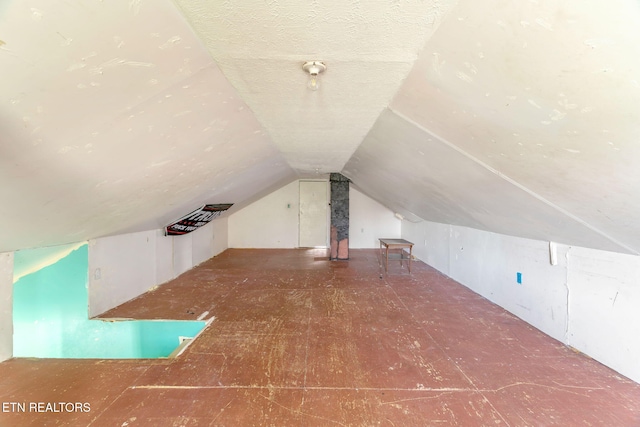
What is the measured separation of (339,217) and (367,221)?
A: 1861 mm

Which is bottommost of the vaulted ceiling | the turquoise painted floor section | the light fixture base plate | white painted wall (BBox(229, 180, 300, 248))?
the turquoise painted floor section

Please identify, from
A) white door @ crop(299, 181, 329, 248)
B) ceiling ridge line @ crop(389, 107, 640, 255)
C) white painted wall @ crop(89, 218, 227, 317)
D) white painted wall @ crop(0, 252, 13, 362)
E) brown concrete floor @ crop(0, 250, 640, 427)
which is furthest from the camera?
white door @ crop(299, 181, 329, 248)

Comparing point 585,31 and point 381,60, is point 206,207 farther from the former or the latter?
point 585,31

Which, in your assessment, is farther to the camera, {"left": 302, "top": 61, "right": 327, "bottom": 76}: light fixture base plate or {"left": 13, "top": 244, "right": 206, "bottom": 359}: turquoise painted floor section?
{"left": 13, "top": 244, "right": 206, "bottom": 359}: turquoise painted floor section

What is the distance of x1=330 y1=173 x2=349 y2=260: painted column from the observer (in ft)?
20.4

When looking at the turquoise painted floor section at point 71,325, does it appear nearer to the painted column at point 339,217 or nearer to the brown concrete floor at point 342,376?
the brown concrete floor at point 342,376

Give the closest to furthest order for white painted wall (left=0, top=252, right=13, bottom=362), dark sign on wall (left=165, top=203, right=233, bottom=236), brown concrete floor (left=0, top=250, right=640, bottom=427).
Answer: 1. brown concrete floor (left=0, top=250, right=640, bottom=427)
2. white painted wall (left=0, top=252, right=13, bottom=362)
3. dark sign on wall (left=165, top=203, right=233, bottom=236)

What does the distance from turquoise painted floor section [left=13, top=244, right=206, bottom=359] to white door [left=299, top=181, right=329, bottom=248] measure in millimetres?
5212

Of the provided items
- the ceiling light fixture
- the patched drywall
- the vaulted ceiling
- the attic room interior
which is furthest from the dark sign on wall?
the patched drywall

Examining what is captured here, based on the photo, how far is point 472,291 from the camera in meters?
3.79

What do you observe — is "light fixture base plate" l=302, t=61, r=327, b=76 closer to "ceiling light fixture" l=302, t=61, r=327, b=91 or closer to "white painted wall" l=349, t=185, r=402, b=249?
"ceiling light fixture" l=302, t=61, r=327, b=91

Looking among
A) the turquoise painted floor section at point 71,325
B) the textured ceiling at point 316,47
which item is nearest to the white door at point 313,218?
Answer: the turquoise painted floor section at point 71,325

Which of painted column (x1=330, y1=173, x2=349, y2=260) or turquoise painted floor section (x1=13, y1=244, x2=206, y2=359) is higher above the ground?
painted column (x1=330, y1=173, x2=349, y2=260)

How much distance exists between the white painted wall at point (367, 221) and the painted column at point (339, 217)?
162cm
